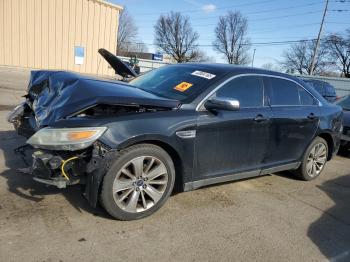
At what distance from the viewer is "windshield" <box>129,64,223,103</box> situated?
13.7 feet

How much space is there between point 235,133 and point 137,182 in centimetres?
136

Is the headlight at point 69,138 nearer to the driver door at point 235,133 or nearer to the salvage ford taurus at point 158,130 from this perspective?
the salvage ford taurus at point 158,130

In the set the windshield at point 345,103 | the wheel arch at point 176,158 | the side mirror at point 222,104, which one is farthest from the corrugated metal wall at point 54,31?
the wheel arch at point 176,158

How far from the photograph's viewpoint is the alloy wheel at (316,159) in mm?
5724

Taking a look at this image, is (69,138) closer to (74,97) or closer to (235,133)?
(74,97)

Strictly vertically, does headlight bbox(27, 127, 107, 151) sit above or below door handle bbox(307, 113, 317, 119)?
below

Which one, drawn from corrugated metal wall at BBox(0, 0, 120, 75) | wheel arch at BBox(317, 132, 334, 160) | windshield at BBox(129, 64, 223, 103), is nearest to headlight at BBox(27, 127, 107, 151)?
windshield at BBox(129, 64, 223, 103)

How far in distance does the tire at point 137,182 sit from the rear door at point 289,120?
1728 mm

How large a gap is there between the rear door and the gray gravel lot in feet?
1.96

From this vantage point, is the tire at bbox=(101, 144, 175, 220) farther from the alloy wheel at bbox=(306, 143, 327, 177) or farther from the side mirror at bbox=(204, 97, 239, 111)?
the alloy wheel at bbox=(306, 143, 327, 177)

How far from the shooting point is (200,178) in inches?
164

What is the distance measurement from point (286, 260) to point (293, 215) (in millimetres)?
1105

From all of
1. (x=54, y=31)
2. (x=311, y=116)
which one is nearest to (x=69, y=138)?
(x=311, y=116)

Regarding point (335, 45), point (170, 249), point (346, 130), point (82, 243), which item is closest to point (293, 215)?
point (170, 249)
